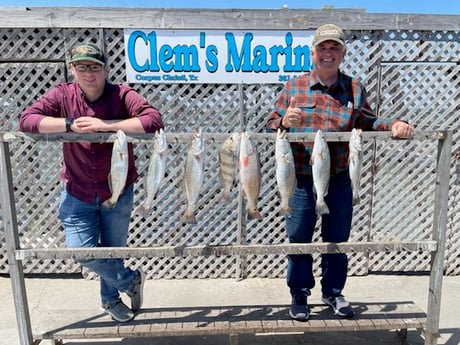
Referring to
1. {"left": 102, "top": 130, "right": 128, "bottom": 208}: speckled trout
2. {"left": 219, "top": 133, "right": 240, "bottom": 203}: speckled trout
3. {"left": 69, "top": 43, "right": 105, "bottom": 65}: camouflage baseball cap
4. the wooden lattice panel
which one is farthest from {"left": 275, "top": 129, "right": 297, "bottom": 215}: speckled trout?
the wooden lattice panel

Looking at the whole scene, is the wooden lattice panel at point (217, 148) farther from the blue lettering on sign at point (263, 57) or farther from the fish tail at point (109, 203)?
the fish tail at point (109, 203)

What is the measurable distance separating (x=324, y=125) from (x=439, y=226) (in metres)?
1.12

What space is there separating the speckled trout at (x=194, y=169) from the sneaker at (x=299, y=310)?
1169 mm

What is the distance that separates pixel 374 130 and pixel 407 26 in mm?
1887

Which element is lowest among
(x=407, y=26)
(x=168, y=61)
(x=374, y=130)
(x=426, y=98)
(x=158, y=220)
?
(x=158, y=220)

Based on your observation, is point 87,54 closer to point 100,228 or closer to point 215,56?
point 100,228

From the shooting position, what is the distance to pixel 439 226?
284 centimetres

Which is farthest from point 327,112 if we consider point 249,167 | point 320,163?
point 249,167

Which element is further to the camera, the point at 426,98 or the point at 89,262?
the point at 426,98

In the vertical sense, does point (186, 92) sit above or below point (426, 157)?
above

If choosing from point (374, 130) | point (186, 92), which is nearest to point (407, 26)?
point (374, 130)

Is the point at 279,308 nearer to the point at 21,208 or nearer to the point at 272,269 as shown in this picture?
the point at 272,269

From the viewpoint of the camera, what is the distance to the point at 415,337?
3379 millimetres

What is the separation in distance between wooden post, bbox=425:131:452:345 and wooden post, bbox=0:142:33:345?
2909 mm
